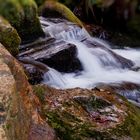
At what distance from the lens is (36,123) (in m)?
3.01

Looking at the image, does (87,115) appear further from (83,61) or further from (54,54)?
(83,61)

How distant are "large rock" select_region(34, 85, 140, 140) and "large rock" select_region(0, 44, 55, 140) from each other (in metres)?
0.24

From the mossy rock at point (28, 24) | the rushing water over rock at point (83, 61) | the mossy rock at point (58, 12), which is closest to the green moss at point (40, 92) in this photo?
the rushing water over rock at point (83, 61)

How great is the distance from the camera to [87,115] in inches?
147

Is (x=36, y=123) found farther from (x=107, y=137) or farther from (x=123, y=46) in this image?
(x=123, y=46)

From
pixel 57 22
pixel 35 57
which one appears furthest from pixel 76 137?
pixel 57 22

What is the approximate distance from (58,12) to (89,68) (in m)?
3.25

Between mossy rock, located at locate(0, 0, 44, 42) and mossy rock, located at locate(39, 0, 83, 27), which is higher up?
mossy rock, located at locate(0, 0, 44, 42)

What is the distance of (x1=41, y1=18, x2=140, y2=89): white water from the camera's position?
22.2 feet

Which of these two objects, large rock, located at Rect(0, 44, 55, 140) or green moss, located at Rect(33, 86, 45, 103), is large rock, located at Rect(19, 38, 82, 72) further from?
large rock, located at Rect(0, 44, 55, 140)

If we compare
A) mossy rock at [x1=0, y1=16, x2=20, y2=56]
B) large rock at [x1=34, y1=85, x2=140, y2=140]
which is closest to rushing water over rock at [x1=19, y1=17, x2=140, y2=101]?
mossy rock at [x1=0, y1=16, x2=20, y2=56]

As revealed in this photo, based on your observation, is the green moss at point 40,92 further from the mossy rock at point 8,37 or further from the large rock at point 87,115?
the mossy rock at point 8,37

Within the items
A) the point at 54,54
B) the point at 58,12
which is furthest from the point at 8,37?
the point at 58,12

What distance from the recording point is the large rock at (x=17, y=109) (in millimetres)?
2232
